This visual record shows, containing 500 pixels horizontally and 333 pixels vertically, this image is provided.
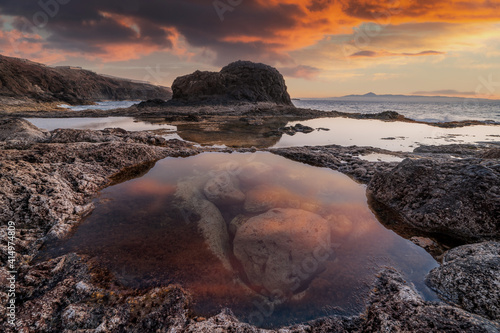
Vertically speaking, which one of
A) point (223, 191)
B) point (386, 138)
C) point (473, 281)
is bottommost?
point (473, 281)

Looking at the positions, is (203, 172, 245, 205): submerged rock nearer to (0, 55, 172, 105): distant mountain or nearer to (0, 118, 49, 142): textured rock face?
(0, 118, 49, 142): textured rock face

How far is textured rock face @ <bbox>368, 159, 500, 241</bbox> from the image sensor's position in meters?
4.51

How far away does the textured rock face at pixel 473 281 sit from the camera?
8.97 feet

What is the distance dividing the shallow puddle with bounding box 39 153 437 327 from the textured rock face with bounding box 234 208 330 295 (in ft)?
0.06

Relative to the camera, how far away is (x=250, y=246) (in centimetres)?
415

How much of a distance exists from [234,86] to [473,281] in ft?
221

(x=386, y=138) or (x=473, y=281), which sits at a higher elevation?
(x=386, y=138)

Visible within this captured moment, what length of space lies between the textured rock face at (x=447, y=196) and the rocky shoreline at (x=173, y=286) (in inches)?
0.8

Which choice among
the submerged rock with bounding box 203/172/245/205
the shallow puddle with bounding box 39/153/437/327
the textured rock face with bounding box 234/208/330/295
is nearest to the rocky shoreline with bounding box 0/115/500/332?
the shallow puddle with bounding box 39/153/437/327

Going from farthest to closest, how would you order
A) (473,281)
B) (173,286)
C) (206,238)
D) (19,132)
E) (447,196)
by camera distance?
1. (19,132)
2. (447,196)
3. (206,238)
4. (173,286)
5. (473,281)

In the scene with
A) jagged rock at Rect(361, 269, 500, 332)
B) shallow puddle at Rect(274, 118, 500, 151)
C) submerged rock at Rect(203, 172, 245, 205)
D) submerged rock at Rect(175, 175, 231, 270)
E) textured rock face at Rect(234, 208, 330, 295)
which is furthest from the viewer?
shallow puddle at Rect(274, 118, 500, 151)

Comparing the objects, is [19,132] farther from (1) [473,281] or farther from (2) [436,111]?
(2) [436,111]

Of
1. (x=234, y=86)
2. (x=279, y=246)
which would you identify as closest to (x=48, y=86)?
(x=234, y=86)

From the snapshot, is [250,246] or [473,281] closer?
[473,281]
